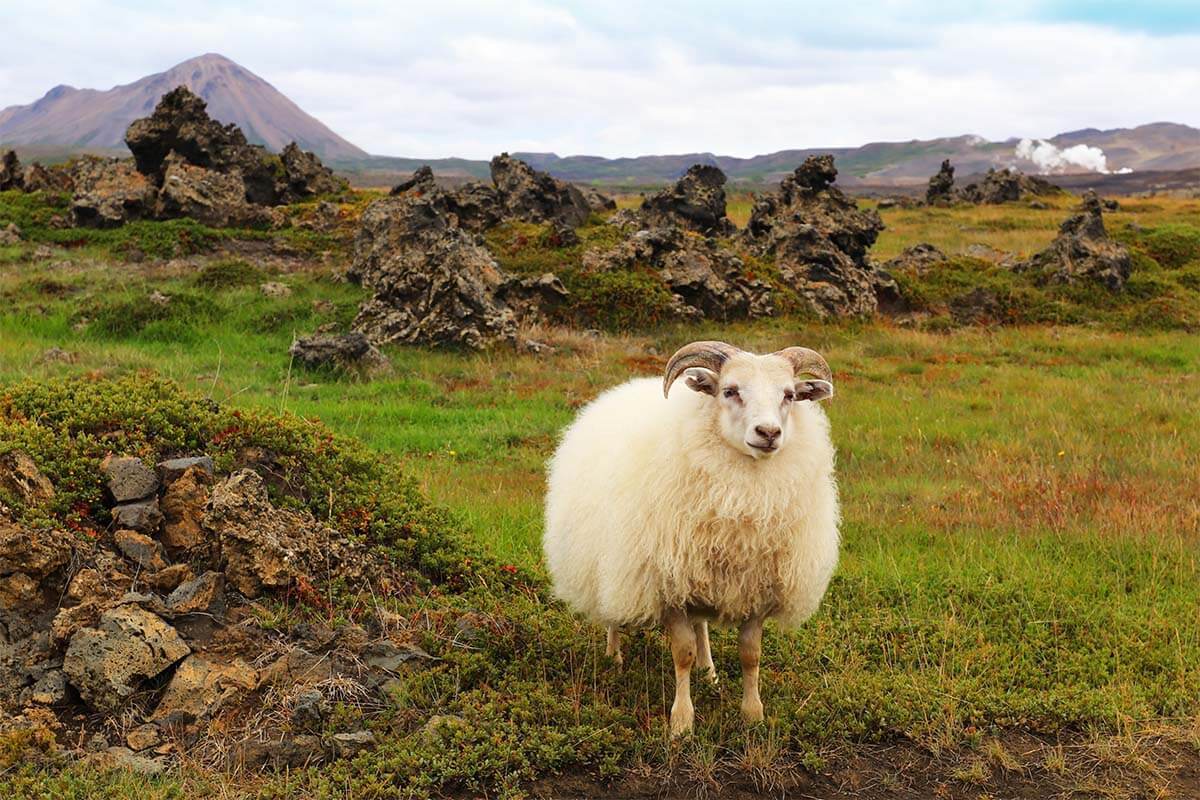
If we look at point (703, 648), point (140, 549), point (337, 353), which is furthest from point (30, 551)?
point (337, 353)

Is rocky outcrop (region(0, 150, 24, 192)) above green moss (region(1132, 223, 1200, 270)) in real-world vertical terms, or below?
above

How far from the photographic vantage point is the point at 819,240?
Answer: 27219 millimetres

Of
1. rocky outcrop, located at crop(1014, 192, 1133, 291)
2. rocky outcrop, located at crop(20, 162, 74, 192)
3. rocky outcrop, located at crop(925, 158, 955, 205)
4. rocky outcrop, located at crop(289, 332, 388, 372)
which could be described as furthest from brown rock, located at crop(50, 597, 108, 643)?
rocky outcrop, located at crop(925, 158, 955, 205)

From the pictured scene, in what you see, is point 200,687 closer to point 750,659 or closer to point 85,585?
point 85,585

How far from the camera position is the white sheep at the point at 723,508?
592 cm

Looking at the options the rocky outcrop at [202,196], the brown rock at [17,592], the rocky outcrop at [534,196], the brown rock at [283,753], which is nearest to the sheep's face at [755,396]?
the brown rock at [283,753]

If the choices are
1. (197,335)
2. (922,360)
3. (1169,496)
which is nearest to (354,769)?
(1169,496)

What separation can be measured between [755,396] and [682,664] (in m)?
1.88

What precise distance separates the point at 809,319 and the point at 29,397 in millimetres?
19326

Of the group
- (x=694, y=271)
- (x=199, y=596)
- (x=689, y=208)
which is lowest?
(x=199, y=596)

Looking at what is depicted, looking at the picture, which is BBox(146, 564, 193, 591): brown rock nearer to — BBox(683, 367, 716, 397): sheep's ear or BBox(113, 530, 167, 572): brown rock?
BBox(113, 530, 167, 572): brown rock

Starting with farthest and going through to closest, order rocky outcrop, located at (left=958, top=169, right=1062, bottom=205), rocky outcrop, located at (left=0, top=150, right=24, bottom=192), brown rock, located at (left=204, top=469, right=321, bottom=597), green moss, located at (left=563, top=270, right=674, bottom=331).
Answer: rocky outcrop, located at (left=958, top=169, right=1062, bottom=205) → rocky outcrop, located at (left=0, top=150, right=24, bottom=192) → green moss, located at (left=563, top=270, right=674, bottom=331) → brown rock, located at (left=204, top=469, right=321, bottom=597)

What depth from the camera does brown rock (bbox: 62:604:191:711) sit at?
560cm

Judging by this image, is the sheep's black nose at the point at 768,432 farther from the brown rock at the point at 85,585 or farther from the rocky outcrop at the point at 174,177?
the rocky outcrop at the point at 174,177
